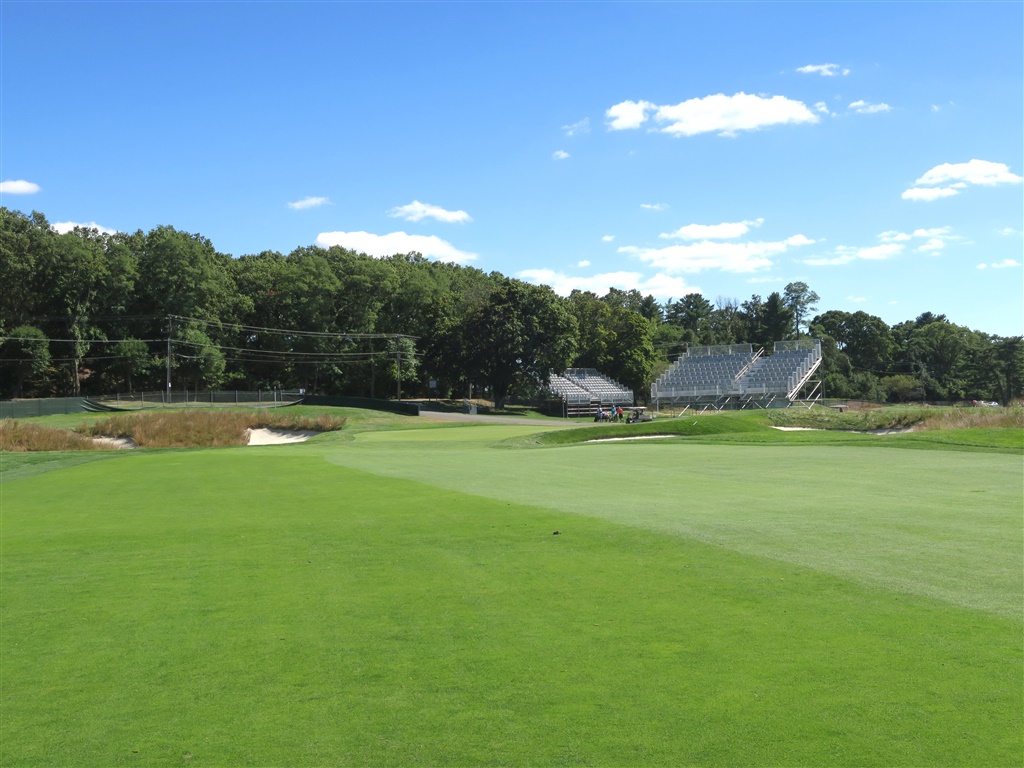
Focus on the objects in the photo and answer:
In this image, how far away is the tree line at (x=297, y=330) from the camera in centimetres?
7894

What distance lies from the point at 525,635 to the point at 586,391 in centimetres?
8709

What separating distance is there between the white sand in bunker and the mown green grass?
1413 inches

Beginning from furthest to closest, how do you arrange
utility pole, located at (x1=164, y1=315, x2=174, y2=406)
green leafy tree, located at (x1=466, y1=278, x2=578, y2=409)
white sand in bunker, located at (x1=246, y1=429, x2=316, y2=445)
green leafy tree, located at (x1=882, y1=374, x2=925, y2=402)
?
green leafy tree, located at (x1=882, y1=374, x2=925, y2=402) < green leafy tree, located at (x1=466, y1=278, x2=578, y2=409) < utility pole, located at (x1=164, y1=315, x2=174, y2=406) < white sand in bunker, located at (x1=246, y1=429, x2=316, y2=445)

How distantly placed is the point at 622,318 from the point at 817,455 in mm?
78357

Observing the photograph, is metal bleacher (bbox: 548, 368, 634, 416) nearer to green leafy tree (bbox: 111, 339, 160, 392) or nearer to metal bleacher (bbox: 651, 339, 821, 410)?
metal bleacher (bbox: 651, 339, 821, 410)

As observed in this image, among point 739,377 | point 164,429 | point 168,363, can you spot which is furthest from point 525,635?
point 739,377

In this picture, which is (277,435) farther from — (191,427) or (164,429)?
(164,429)

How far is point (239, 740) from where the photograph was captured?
482 cm

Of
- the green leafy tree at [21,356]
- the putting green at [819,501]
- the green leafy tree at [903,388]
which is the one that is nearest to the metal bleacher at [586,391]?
the green leafy tree at [903,388]

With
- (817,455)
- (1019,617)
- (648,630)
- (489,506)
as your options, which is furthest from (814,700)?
(817,455)

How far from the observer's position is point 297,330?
3617 inches

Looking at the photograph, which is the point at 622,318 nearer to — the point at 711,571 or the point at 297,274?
the point at 297,274

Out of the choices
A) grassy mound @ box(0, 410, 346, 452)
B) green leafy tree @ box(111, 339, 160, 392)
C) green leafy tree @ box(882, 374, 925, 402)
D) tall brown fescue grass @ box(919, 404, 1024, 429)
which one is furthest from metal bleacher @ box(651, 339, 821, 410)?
green leafy tree @ box(111, 339, 160, 392)

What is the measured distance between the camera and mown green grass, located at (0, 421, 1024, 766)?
4688 mm
